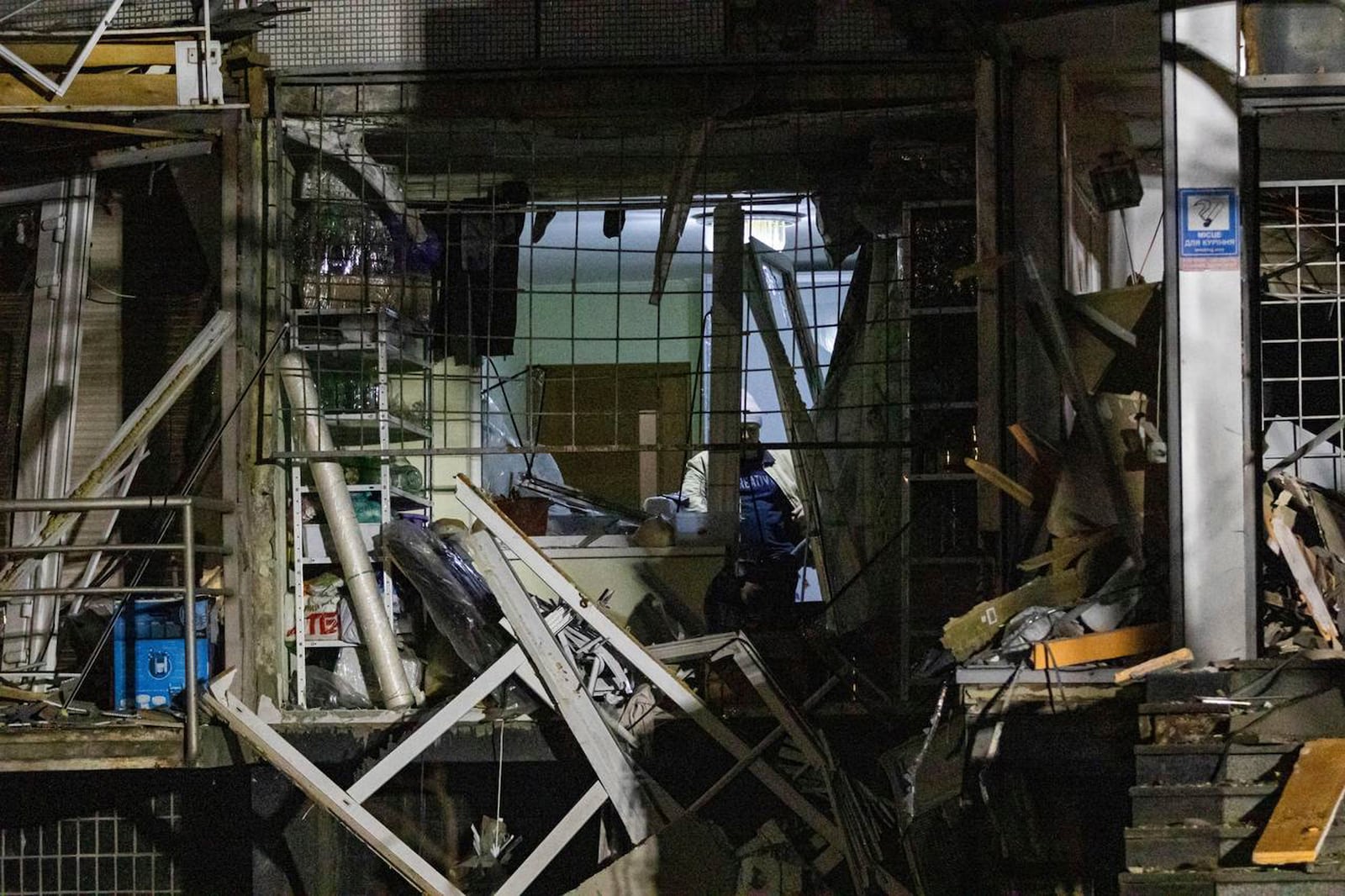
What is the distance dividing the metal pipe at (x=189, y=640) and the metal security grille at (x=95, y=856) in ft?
3.06

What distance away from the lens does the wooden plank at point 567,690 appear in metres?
6.38

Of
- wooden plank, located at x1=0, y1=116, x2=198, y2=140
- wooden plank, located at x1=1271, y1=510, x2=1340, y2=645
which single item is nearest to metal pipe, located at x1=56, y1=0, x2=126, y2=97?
wooden plank, located at x1=0, y1=116, x2=198, y2=140

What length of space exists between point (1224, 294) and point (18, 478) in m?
5.75

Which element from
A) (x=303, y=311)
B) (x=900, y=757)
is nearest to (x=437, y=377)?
(x=303, y=311)

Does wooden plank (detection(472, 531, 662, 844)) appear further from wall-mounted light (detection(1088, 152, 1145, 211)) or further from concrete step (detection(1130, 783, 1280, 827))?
wall-mounted light (detection(1088, 152, 1145, 211))

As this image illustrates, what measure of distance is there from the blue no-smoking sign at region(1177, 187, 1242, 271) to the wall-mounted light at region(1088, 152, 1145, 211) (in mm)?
1050

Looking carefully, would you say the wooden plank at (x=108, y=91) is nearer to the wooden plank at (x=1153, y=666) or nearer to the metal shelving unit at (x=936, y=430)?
the metal shelving unit at (x=936, y=430)

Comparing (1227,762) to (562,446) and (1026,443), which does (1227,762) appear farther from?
(562,446)

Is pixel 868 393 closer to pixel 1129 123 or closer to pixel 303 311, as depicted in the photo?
pixel 1129 123

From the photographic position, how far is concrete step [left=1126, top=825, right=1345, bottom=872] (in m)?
4.30

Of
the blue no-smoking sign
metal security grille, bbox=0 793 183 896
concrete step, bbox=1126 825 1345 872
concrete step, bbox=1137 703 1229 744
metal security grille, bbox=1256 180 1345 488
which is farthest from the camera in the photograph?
metal security grille, bbox=1256 180 1345 488

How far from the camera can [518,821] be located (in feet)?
23.6

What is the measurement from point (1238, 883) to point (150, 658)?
16.1ft

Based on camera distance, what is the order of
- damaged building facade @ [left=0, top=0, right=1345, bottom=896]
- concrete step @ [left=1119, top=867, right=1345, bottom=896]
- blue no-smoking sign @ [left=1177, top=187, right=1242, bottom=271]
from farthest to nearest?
damaged building facade @ [left=0, top=0, right=1345, bottom=896]
blue no-smoking sign @ [left=1177, top=187, right=1242, bottom=271]
concrete step @ [left=1119, top=867, right=1345, bottom=896]
